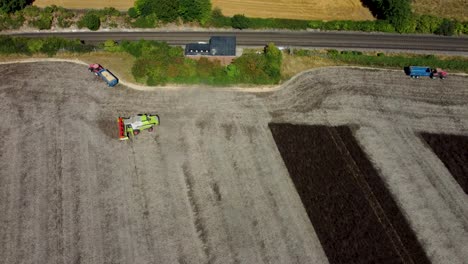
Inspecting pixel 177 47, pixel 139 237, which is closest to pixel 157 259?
pixel 139 237

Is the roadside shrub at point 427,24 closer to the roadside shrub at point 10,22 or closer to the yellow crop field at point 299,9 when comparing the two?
the yellow crop field at point 299,9

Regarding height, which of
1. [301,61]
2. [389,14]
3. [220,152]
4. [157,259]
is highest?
[389,14]

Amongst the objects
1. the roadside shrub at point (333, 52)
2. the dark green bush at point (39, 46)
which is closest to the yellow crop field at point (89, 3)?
the dark green bush at point (39, 46)

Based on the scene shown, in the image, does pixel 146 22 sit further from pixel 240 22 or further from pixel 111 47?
pixel 240 22

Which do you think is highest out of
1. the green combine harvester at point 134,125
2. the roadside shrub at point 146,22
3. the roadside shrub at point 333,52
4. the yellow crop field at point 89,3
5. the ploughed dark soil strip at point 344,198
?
the yellow crop field at point 89,3

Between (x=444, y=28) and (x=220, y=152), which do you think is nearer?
(x=220, y=152)

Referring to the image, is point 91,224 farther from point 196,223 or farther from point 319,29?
point 319,29

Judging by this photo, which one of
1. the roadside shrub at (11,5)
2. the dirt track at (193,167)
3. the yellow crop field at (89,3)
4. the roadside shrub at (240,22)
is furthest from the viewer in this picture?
the yellow crop field at (89,3)

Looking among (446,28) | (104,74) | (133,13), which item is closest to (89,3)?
(133,13)
